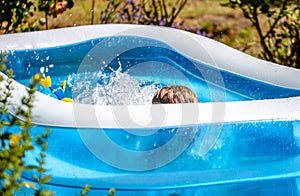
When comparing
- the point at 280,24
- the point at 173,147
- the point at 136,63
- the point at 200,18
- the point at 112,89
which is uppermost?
the point at 200,18

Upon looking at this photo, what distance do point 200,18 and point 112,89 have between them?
2829 millimetres

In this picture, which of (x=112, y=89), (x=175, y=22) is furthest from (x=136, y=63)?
(x=175, y=22)

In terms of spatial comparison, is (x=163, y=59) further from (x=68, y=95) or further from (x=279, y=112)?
(x=279, y=112)

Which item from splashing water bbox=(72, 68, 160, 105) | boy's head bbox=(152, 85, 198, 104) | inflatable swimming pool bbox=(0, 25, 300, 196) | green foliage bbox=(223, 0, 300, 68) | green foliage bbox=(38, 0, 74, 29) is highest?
green foliage bbox=(38, 0, 74, 29)

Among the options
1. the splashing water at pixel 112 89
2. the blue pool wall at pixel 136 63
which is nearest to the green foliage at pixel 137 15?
the blue pool wall at pixel 136 63

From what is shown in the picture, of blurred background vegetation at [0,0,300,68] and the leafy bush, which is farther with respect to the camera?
the leafy bush

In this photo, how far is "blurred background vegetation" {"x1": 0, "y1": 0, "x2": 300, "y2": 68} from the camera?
430cm

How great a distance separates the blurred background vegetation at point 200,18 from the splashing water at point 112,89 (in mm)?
765

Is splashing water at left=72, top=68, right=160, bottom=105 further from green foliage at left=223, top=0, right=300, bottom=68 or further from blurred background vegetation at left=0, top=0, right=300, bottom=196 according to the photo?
green foliage at left=223, top=0, right=300, bottom=68

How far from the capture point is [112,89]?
3484mm

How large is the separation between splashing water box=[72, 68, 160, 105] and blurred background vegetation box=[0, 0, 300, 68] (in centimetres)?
77

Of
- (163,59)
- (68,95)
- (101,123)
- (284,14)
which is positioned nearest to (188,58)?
(163,59)

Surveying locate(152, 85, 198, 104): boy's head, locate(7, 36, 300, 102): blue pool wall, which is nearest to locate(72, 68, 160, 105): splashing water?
locate(7, 36, 300, 102): blue pool wall

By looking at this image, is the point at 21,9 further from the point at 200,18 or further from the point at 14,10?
the point at 200,18
